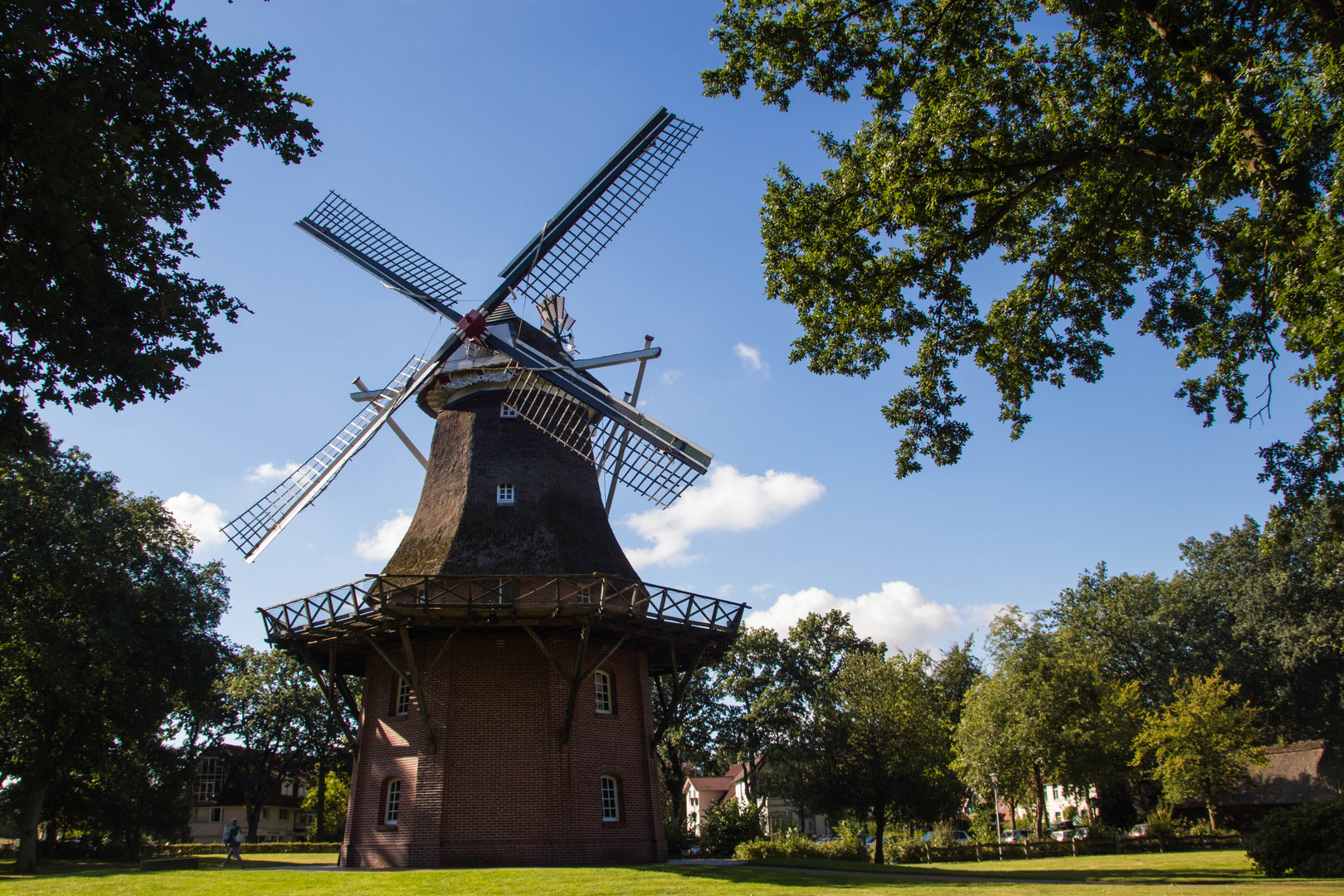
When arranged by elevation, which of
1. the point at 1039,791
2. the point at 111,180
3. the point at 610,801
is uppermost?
the point at 111,180

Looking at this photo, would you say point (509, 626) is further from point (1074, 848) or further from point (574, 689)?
point (1074, 848)

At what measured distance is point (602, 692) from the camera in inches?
784

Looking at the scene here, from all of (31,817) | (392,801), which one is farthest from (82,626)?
(392,801)

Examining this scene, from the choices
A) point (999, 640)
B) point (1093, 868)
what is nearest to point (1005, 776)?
point (999, 640)

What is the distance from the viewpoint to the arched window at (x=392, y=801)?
60.3 ft

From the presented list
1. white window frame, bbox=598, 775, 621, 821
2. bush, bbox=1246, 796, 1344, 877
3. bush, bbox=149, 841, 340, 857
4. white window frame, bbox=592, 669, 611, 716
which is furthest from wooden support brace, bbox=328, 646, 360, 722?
A: bush, bbox=149, 841, 340, 857

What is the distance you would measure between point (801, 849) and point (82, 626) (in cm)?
2346

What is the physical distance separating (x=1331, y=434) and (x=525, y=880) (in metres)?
13.8

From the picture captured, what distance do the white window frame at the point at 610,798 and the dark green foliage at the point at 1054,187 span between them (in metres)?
10.8

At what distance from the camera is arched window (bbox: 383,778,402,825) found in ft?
60.3

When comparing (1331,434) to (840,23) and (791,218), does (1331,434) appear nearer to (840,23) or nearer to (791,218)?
(791,218)

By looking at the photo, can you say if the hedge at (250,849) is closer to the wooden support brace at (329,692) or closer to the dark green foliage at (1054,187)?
the wooden support brace at (329,692)

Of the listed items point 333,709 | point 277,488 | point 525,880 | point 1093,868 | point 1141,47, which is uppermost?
point 1141,47

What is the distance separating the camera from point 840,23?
12039 millimetres
